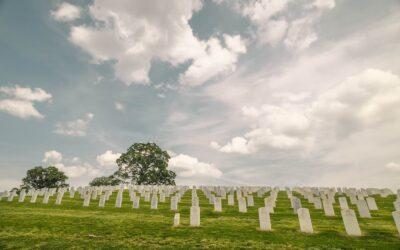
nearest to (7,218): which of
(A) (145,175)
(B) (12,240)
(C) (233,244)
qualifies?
(B) (12,240)

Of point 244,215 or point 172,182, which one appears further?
point 172,182

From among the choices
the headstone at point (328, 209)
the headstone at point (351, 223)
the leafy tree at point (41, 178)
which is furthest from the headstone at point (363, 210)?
the leafy tree at point (41, 178)

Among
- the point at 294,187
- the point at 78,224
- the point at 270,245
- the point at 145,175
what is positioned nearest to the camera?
the point at 270,245

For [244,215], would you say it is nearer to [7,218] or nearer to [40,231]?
[40,231]

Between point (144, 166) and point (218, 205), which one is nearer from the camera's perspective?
point (218, 205)

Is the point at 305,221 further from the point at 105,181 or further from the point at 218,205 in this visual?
the point at 105,181

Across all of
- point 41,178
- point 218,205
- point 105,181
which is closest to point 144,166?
point 105,181

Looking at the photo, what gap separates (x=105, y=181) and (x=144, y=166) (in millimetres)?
9990

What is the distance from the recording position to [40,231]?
11.4 meters

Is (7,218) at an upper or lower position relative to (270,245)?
upper

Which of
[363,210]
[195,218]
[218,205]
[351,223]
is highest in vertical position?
[218,205]

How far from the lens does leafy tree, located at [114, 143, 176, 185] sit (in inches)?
2196

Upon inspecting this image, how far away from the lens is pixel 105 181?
60031 millimetres

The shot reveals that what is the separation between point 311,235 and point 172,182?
158 feet
